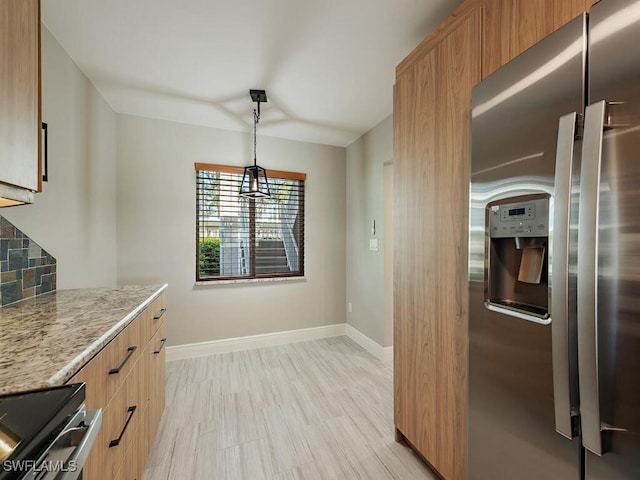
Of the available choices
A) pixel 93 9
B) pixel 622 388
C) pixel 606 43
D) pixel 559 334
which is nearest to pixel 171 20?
pixel 93 9

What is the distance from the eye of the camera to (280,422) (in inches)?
78.5

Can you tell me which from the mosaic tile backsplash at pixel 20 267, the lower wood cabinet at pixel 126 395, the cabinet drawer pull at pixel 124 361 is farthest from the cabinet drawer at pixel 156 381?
the mosaic tile backsplash at pixel 20 267

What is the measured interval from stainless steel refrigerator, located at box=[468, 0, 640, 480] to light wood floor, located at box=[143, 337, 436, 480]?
2.85ft

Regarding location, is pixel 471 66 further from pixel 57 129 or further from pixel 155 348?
pixel 57 129

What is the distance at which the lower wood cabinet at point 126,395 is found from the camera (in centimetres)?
91

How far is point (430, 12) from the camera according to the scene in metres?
1.58

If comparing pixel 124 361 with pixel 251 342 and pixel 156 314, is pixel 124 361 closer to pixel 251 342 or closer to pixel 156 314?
pixel 156 314

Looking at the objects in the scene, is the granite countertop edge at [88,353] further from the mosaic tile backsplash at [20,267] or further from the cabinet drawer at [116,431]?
the mosaic tile backsplash at [20,267]

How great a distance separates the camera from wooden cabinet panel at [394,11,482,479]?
1296 mm

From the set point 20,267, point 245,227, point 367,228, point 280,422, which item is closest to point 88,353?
point 20,267

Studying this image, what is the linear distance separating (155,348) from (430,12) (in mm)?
2640

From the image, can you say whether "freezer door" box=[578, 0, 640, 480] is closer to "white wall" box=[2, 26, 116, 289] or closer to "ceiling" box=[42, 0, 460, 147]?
"ceiling" box=[42, 0, 460, 147]

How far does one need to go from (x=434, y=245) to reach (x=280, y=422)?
169cm

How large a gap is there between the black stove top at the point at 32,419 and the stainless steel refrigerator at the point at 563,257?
1300mm
